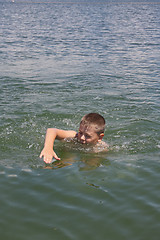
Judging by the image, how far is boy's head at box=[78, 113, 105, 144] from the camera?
237 inches

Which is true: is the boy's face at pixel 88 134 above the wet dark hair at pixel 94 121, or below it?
below

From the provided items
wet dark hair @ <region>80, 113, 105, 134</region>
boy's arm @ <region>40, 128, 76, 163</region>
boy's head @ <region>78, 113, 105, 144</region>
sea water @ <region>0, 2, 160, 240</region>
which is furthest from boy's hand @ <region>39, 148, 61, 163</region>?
wet dark hair @ <region>80, 113, 105, 134</region>

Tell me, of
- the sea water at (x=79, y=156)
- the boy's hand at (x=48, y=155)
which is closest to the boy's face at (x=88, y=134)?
the sea water at (x=79, y=156)

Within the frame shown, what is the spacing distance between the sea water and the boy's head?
40 cm

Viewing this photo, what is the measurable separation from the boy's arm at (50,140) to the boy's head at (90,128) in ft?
1.39

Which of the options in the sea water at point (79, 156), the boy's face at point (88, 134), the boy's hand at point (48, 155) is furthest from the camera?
the boy's face at point (88, 134)

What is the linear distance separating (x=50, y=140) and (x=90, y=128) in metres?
0.79

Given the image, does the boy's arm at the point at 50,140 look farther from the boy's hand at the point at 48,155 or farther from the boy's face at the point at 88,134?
the boy's face at the point at 88,134

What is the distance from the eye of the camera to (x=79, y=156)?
20.6 ft

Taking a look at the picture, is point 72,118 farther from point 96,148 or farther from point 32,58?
point 32,58

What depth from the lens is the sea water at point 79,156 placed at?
4090 mm

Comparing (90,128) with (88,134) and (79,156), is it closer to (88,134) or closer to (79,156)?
(88,134)

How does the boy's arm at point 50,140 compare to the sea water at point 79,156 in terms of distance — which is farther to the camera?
the boy's arm at point 50,140

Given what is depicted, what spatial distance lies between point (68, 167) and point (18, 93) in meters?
5.52
